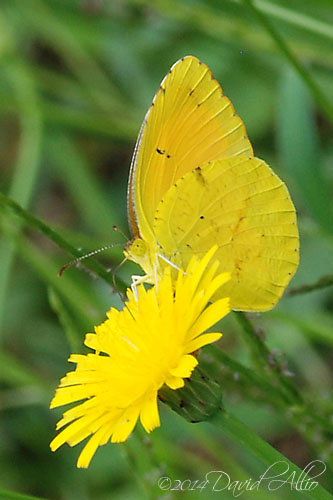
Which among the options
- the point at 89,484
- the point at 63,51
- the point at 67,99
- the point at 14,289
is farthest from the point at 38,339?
the point at 63,51

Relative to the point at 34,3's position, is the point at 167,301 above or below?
below

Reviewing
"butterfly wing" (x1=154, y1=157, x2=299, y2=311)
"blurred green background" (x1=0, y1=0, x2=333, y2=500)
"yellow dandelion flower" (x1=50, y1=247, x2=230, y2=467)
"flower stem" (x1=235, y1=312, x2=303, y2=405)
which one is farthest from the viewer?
"blurred green background" (x1=0, y1=0, x2=333, y2=500)

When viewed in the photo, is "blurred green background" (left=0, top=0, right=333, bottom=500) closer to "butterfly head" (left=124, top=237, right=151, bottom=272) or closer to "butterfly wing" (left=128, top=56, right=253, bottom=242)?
"butterfly wing" (left=128, top=56, right=253, bottom=242)

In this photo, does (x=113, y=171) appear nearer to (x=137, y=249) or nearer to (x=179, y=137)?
(x=179, y=137)

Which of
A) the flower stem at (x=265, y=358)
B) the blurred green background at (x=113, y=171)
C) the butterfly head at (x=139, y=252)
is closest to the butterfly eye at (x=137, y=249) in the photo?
the butterfly head at (x=139, y=252)

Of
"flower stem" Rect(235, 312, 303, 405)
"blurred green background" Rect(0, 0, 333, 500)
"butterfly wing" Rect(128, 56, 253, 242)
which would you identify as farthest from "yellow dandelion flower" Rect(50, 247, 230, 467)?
"blurred green background" Rect(0, 0, 333, 500)

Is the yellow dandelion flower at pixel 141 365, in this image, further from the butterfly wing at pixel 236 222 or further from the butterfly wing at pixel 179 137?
the butterfly wing at pixel 179 137

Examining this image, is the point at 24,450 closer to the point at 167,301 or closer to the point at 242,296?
→ the point at 242,296

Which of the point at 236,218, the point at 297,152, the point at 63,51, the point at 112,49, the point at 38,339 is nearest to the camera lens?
the point at 236,218
